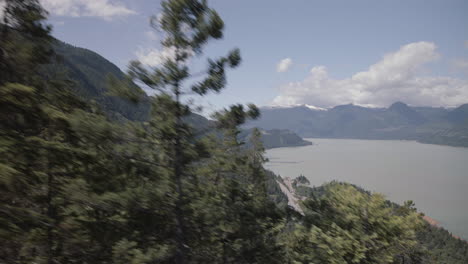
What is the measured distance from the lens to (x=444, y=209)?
8644cm

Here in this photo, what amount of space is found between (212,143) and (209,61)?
235cm

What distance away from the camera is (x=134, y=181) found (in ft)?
20.4

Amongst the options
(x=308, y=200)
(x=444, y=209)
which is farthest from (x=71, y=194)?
(x=444, y=209)

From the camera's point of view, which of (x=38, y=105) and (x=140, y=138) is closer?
(x=38, y=105)

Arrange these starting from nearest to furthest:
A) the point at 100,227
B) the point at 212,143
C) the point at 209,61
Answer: the point at 100,227, the point at 209,61, the point at 212,143

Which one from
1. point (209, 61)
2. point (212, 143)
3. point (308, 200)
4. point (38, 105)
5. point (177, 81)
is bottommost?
point (308, 200)

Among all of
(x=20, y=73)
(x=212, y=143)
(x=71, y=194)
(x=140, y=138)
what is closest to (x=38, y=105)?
(x=20, y=73)

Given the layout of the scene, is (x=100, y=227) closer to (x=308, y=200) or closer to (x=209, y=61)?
(x=209, y=61)

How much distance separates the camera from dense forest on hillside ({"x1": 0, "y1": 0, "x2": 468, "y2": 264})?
372 centimetres

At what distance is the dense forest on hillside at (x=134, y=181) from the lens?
12.2 feet

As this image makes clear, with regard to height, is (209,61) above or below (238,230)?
above

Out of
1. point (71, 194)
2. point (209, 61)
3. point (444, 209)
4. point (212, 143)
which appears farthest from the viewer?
point (444, 209)

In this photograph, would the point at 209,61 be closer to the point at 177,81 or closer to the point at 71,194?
the point at 177,81

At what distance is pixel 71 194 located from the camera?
15.1 feet
